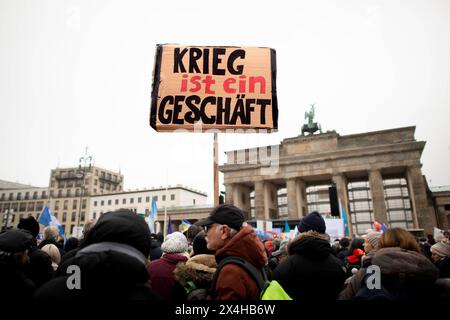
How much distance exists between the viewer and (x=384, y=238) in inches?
118

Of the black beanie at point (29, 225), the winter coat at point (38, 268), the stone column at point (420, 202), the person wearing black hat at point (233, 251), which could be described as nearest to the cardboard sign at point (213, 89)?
the person wearing black hat at point (233, 251)

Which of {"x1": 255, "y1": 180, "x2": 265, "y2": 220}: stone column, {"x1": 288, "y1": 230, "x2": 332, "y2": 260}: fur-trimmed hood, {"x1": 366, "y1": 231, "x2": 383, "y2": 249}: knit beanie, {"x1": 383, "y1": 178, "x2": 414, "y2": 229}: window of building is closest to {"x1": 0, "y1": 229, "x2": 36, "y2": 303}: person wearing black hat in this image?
{"x1": 288, "y1": 230, "x2": 332, "y2": 260}: fur-trimmed hood

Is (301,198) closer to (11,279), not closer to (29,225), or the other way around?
(29,225)

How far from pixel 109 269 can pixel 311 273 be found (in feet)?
7.70

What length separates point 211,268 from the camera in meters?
2.61

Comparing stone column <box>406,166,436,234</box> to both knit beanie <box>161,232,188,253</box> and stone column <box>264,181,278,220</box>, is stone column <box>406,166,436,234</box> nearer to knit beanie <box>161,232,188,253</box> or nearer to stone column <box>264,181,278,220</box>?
stone column <box>264,181,278,220</box>

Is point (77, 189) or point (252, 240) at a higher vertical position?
point (77, 189)

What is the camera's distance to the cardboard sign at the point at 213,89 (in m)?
4.08

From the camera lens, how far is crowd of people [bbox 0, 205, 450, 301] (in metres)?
1.55

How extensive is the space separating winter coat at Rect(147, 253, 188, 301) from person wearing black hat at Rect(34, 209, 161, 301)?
1863 mm
